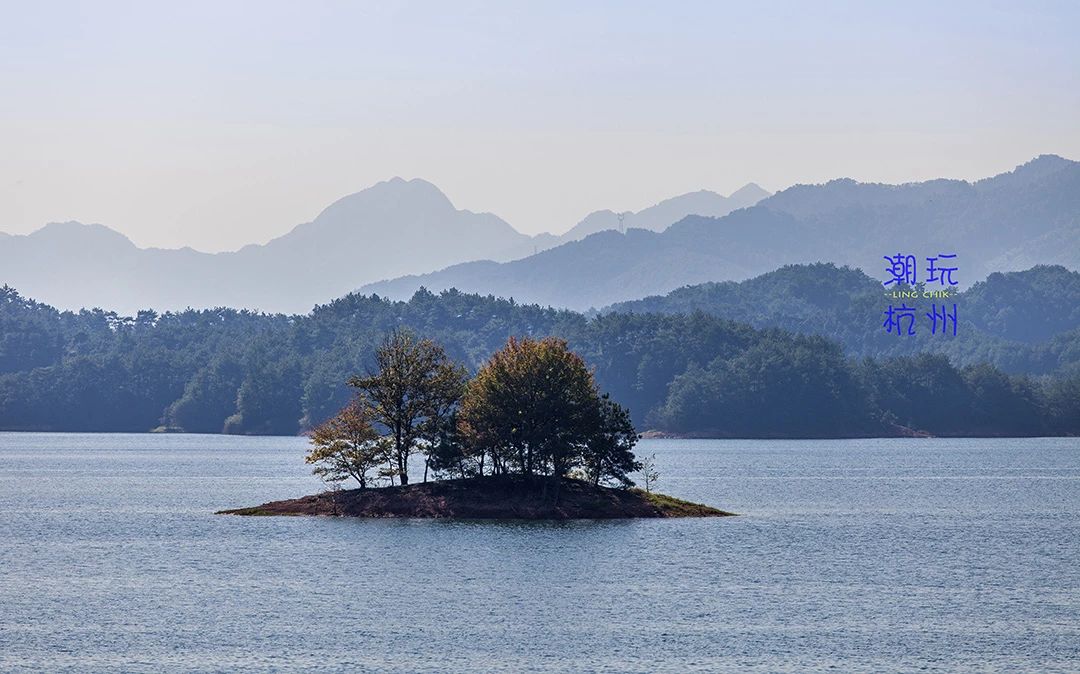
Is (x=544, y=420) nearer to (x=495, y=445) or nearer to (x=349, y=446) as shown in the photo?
(x=495, y=445)

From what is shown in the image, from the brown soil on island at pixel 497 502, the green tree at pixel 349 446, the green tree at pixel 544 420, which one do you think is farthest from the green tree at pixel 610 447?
the green tree at pixel 349 446

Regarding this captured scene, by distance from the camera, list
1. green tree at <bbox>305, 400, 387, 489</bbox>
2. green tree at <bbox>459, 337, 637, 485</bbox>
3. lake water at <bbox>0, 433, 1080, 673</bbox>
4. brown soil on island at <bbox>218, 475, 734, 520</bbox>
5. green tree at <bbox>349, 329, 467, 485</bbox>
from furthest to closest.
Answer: green tree at <bbox>349, 329, 467, 485</bbox> → green tree at <bbox>305, 400, 387, 489</bbox> → green tree at <bbox>459, 337, 637, 485</bbox> → brown soil on island at <bbox>218, 475, 734, 520</bbox> → lake water at <bbox>0, 433, 1080, 673</bbox>

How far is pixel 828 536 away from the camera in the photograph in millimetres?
95125

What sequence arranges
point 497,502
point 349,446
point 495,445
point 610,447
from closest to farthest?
1. point 497,502
2. point 495,445
3. point 610,447
4. point 349,446

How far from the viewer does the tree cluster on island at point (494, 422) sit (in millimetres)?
101688

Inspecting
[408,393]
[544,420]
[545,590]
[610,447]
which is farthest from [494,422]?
[545,590]

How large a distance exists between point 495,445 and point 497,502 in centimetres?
373

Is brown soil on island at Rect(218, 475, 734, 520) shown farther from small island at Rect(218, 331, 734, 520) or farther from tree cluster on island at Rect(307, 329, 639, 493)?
tree cluster on island at Rect(307, 329, 639, 493)

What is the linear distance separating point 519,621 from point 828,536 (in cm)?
3533

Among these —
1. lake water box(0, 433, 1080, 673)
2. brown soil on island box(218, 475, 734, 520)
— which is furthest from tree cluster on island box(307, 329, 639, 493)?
lake water box(0, 433, 1080, 673)

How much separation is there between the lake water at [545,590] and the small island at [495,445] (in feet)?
9.71

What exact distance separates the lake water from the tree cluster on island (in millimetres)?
5628

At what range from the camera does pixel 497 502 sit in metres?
101

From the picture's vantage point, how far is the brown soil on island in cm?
10044
